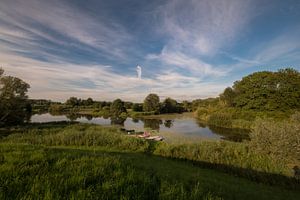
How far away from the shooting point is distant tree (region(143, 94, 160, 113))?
82000 mm

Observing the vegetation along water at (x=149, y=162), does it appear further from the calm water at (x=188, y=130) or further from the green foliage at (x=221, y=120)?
the calm water at (x=188, y=130)

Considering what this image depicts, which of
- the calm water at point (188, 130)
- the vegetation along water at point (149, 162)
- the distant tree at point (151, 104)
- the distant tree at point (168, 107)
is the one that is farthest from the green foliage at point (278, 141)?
the distant tree at point (168, 107)

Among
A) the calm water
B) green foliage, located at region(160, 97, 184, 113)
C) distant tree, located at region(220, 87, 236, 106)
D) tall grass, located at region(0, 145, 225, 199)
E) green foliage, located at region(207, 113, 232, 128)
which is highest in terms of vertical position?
distant tree, located at region(220, 87, 236, 106)

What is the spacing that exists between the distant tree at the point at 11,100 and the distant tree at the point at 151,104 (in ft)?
168

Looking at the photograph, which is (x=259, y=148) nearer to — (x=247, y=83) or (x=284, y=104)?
(x=284, y=104)

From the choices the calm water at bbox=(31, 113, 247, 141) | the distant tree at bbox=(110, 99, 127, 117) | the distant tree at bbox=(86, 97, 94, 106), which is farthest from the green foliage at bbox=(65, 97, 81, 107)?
the calm water at bbox=(31, 113, 247, 141)

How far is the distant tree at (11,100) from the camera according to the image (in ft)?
106

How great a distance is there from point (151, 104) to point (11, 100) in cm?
5508

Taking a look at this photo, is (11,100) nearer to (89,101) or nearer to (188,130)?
(188,130)

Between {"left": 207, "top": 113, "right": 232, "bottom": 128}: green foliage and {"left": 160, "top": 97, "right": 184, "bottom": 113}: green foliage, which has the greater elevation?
{"left": 160, "top": 97, "right": 184, "bottom": 113}: green foliage

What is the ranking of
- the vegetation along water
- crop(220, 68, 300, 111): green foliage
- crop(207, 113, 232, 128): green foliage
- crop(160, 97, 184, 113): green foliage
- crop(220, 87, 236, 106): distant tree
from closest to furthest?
the vegetation along water
crop(207, 113, 232, 128): green foliage
crop(220, 68, 300, 111): green foliage
crop(220, 87, 236, 106): distant tree
crop(160, 97, 184, 113): green foliage

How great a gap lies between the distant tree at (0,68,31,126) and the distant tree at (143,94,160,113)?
51263 mm

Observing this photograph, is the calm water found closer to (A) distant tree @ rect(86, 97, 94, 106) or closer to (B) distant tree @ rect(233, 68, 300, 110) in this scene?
(B) distant tree @ rect(233, 68, 300, 110)

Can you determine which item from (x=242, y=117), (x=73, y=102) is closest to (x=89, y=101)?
(x=73, y=102)
